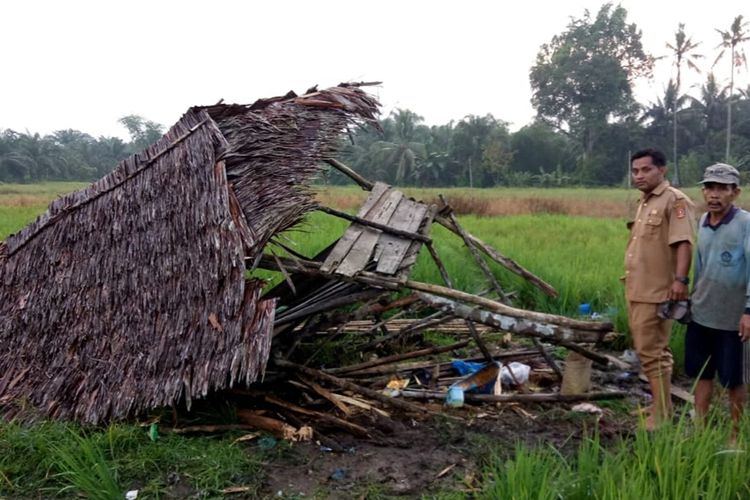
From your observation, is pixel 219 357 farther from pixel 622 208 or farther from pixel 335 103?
pixel 622 208

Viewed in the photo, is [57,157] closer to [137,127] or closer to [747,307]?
[137,127]

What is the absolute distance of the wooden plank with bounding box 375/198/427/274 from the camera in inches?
142

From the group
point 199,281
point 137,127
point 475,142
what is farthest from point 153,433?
point 137,127

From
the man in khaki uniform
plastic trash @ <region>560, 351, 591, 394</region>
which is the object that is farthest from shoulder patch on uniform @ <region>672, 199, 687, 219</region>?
plastic trash @ <region>560, 351, 591, 394</region>

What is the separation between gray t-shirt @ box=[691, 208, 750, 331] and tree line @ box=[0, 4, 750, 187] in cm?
2888

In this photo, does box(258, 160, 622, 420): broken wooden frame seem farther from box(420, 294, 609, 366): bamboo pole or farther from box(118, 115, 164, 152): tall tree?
box(118, 115, 164, 152): tall tree

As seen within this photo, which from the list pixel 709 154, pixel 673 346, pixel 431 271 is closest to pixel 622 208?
pixel 431 271

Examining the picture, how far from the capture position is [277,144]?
4.03 m

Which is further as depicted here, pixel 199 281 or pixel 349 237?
pixel 349 237

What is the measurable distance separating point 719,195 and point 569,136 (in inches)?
1653

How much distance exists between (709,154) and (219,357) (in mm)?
35725

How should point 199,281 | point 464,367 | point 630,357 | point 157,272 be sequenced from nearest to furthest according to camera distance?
point 199,281 < point 157,272 < point 464,367 < point 630,357

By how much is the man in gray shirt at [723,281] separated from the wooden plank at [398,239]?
1686 millimetres

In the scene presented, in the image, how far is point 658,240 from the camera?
3.49m
